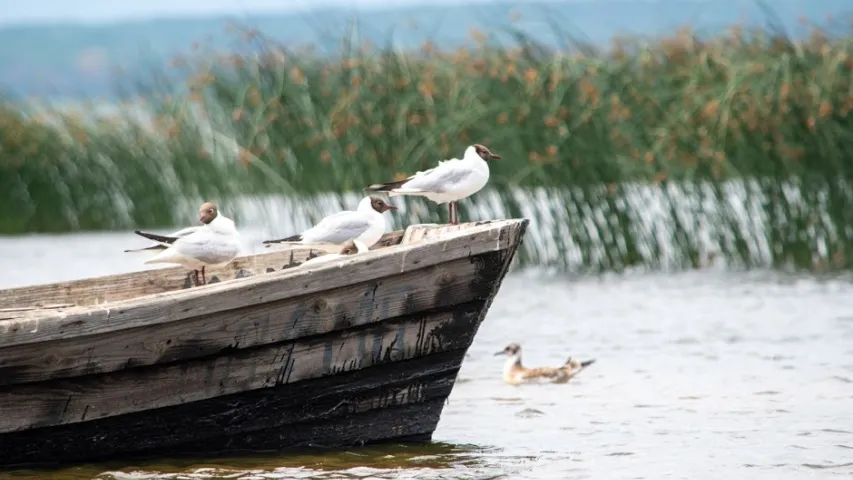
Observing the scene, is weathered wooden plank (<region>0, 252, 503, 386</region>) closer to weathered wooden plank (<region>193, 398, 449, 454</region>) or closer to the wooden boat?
the wooden boat

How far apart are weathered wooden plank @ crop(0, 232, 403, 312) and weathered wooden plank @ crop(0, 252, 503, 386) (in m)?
1.11

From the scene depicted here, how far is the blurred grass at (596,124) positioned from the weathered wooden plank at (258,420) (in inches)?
243

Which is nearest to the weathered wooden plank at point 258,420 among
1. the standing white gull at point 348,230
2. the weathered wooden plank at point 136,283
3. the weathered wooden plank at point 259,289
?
the weathered wooden plank at point 259,289

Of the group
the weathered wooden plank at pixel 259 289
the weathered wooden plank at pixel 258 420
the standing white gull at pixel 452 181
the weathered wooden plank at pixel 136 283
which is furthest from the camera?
the standing white gull at pixel 452 181

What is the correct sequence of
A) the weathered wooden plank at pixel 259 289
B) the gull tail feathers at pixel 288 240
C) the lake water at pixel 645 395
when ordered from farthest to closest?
the gull tail feathers at pixel 288 240
the lake water at pixel 645 395
the weathered wooden plank at pixel 259 289

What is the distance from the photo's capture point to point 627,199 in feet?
47.2

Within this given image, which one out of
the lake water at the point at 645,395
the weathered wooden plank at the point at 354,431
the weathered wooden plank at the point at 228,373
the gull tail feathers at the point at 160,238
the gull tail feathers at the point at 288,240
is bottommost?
the lake water at the point at 645,395

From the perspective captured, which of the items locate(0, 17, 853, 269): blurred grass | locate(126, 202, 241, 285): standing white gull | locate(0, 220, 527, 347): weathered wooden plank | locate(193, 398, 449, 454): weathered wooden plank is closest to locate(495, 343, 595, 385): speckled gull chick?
locate(193, 398, 449, 454): weathered wooden plank

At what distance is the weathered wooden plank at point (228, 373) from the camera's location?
22.3 ft

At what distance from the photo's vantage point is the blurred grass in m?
13.5

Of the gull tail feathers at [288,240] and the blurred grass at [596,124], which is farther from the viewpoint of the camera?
the blurred grass at [596,124]

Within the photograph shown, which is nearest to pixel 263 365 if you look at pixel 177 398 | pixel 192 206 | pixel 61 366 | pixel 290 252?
pixel 177 398

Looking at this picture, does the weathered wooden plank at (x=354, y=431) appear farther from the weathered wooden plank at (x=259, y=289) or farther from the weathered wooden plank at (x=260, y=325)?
the weathered wooden plank at (x=259, y=289)

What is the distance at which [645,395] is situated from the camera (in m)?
9.22
